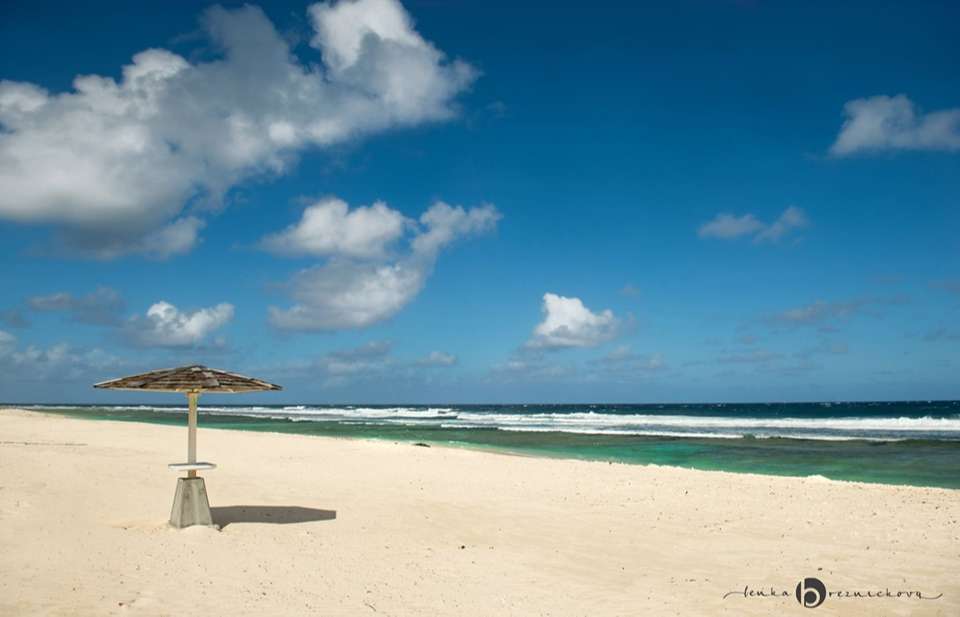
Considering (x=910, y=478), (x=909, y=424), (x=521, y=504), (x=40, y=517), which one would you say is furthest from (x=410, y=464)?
(x=909, y=424)

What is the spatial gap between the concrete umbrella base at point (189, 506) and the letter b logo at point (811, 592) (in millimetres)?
7216

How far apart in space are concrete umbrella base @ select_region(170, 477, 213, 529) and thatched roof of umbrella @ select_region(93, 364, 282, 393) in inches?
47.3

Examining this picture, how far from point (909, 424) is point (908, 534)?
4518cm

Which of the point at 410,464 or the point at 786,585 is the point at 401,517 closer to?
the point at 786,585

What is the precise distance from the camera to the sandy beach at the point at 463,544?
6.52 metres

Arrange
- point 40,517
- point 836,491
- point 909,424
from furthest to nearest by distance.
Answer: point 909,424 < point 836,491 < point 40,517

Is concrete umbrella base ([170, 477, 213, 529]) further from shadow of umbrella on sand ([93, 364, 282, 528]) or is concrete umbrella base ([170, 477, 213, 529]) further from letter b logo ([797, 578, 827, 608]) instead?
letter b logo ([797, 578, 827, 608])

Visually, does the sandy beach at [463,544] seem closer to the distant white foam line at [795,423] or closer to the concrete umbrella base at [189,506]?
the concrete umbrella base at [189,506]

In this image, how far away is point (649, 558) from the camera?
842 cm

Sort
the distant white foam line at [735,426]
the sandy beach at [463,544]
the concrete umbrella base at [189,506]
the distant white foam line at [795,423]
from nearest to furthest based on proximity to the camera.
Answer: the sandy beach at [463,544], the concrete umbrella base at [189,506], the distant white foam line at [735,426], the distant white foam line at [795,423]

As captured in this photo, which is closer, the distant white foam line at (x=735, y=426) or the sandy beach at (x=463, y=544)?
the sandy beach at (x=463, y=544)

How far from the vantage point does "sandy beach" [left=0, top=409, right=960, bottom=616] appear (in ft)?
21.4

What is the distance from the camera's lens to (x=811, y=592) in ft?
23.2

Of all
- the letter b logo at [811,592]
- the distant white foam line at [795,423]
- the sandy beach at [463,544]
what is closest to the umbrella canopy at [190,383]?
the sandy beach at [463,544]
